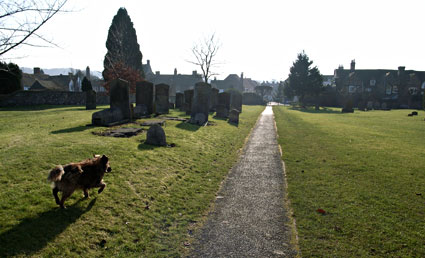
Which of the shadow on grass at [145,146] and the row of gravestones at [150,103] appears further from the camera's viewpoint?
the row of gravestones at [150,103]

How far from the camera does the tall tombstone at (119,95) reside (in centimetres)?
1469

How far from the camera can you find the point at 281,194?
718 cm

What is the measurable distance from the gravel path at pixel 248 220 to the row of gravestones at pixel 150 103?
7.94m

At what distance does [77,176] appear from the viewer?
5.08m

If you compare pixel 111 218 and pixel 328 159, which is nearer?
pixel 111 218

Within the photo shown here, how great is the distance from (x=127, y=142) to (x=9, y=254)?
20.9 ft

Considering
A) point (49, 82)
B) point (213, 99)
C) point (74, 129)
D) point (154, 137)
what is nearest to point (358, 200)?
point (154, 137)

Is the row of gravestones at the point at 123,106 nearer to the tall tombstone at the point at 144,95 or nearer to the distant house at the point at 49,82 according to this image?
the tall tombstone at the point at 144,95

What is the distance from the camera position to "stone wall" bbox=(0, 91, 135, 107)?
2309 centimetres

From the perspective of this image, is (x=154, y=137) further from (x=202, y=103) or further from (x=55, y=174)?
(x=202, y=103)

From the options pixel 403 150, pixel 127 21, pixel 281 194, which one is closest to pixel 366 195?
pixel 281 194

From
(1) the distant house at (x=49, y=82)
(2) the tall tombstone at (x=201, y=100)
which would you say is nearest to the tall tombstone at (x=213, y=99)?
(2) the tall tombstone at (x=201, y=100)

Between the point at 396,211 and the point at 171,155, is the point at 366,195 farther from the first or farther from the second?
the point at 171,155

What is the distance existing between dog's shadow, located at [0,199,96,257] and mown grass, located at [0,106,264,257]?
→ 0.01 m
